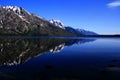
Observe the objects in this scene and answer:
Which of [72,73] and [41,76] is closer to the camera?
[41,76]

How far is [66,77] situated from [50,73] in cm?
360

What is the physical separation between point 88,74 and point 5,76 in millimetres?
11345

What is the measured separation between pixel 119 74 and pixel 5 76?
15791mm

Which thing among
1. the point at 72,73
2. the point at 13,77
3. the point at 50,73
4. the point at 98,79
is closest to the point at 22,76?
the point at 13,77

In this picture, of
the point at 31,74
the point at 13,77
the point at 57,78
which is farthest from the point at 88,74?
the point at 13,77

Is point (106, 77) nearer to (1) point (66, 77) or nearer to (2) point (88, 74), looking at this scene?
(2) point (88, 74)

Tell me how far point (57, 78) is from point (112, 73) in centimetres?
894

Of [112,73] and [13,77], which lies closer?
[13,77]

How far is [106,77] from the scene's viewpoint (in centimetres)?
3125

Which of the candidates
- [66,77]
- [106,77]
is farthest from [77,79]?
[106,77]

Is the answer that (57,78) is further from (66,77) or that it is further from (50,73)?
(50,73)

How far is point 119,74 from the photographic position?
3375cm

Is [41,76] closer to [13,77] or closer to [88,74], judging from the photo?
[13,77]

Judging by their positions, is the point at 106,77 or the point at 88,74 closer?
the point at 106,77
